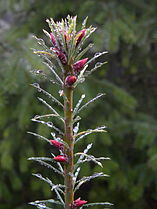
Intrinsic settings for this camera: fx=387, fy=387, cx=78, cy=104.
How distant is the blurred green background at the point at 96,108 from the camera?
244cm

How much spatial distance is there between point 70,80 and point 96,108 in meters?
2.48

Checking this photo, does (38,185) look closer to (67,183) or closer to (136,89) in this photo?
(136,89)

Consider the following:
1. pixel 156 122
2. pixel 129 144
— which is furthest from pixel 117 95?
pixel 129 144

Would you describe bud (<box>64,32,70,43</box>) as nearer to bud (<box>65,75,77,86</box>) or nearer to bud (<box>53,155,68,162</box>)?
bud (<box>65,75,77,86</box>)

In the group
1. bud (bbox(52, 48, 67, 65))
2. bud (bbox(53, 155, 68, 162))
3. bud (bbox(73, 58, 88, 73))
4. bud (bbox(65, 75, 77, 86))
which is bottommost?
bud (bbox(53, 155, 68, 162))

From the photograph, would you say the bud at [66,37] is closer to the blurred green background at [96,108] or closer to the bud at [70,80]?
the bud at [70,80]

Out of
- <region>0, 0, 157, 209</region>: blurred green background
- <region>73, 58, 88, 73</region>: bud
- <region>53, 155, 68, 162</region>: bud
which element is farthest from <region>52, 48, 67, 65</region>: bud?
<region>0, 0, 157, 209</region>: blurred green background

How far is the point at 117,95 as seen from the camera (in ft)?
9.20

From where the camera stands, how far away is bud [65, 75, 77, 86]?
581 millimetres

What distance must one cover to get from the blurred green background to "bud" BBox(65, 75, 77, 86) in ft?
4.88

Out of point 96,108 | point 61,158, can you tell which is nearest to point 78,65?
point 61,158

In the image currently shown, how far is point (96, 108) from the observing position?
120 inches

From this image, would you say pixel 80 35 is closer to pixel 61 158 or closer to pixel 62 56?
pixel 62 56

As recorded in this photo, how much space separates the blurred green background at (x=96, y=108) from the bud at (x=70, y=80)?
149 centimetres
